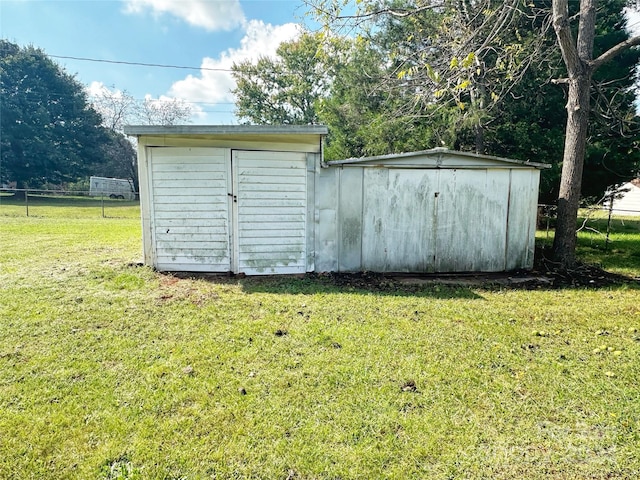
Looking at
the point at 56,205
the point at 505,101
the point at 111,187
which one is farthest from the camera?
the point at 111,187

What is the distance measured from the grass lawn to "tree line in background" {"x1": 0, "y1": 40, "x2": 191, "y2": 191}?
28.8 meters

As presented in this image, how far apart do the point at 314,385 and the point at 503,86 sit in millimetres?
6266

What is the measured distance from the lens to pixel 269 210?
553 centimetres

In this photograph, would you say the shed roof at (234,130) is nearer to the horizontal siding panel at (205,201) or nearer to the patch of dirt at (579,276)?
the horizontal siding panel at (205,201)

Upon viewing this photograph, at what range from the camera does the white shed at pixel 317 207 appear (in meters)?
5.44

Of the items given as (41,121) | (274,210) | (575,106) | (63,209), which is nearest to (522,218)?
(575,106)

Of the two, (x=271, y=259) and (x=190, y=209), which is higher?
(x=190, y=209)

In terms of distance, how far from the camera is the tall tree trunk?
18.9 ft

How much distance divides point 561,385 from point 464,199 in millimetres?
3696

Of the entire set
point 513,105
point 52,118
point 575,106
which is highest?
point 52,118

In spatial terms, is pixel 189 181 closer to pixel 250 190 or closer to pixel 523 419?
pixel 250 190

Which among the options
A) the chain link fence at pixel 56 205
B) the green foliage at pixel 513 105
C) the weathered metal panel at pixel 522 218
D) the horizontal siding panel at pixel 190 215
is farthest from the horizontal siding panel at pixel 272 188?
the chain link fence at pixel 56 205

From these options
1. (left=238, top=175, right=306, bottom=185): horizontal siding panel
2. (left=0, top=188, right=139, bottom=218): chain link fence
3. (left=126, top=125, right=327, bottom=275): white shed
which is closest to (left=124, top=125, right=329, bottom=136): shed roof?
(left=126, top=125, right=327, bottom=275): white shed

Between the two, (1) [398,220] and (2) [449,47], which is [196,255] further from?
(2) [449,47]
